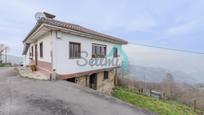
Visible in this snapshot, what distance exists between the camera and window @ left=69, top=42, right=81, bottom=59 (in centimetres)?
799

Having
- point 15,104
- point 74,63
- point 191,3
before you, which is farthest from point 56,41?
point 191,3


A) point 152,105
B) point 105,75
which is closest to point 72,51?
point 105,75

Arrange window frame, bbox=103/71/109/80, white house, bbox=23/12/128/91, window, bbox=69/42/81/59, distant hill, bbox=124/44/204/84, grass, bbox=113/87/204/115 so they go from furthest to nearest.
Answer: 1. distant hill, bbox=124/44/204/84
2. window frame, bbox=103/71/109/80
3. grass, bbox=113/87/204/115
4. window, bbox=69/42/81/59
5. white house, bbox=23/12/128/91

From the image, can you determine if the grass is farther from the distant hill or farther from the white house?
the distant hill

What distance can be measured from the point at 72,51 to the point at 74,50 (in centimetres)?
19

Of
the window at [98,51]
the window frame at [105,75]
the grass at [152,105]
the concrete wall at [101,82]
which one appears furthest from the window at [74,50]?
the grass at [152,105]

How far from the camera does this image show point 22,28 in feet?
63.8

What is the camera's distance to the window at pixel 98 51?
10.2m

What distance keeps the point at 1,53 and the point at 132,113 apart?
30536mm

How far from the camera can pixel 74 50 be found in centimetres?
827

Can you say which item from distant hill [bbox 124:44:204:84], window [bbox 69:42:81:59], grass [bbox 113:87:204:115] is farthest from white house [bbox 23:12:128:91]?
distant hill [bbox 124:44:204:84]

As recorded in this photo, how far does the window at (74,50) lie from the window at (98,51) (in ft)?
5.46

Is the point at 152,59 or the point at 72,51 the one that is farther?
the point at 152,59

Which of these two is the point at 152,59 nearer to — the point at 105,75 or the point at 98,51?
the point at 105,75
